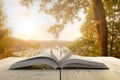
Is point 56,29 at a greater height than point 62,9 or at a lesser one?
lesser

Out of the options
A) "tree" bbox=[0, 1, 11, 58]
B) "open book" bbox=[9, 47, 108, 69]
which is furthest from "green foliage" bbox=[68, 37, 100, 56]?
"open book" bbox=[9, 47, 108, 69]

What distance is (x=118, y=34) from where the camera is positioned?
461cm

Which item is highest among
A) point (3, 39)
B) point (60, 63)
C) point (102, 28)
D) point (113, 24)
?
point (113, 24)

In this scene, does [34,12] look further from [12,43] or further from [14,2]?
[12,43]

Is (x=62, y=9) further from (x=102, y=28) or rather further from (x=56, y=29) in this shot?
(x=102, y=28)

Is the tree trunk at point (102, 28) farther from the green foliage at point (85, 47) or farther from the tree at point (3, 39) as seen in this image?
the tree at point (3, 39)

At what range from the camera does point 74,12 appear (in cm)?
477

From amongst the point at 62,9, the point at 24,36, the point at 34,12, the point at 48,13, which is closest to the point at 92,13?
the point at 62,9

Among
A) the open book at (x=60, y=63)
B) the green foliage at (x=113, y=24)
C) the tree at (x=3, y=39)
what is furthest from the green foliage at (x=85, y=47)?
the open book at (x=60, y=63)

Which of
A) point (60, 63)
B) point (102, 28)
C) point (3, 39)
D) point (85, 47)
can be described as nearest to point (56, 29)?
point (85, 47)

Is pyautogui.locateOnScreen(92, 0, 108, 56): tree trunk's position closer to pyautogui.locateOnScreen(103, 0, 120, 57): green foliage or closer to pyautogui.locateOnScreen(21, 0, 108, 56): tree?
pyautogui.locateOnScreen(21, 0, 108, 56): tree

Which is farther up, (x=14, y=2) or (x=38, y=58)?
(x=14, y=2)

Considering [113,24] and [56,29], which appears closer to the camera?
[113,24]

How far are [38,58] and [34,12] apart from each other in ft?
11.5
